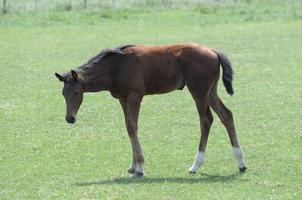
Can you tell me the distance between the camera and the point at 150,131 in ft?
51.0

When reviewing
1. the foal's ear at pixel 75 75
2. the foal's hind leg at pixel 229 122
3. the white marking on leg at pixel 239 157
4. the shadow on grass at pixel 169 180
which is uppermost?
the foal's ear at pixel 75 75

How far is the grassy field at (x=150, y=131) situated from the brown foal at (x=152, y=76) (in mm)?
636

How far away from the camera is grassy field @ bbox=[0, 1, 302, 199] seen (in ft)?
37.1

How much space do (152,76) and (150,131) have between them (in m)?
3.47

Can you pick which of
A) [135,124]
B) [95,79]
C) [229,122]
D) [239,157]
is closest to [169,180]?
[135,124]

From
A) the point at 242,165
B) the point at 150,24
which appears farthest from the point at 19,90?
the point at 150,24

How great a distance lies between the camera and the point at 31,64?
25453 mm

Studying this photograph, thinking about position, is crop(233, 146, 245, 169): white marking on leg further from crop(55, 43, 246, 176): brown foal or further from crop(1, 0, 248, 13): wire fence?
crop(1, 0, 248, 13): wire fence

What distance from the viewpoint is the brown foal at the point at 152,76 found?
12.0 metres

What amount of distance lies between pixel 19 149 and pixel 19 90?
264 inches

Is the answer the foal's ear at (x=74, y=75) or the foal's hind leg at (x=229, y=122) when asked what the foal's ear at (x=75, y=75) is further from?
the foal's hind leg at (x=229, y=122)

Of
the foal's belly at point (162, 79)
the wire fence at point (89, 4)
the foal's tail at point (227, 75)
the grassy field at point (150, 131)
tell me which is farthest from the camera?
the wire fence at point (89, 4)

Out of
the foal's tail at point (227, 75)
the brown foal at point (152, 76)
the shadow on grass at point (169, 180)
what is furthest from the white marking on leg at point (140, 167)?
the foal's tail at point (227, 75)

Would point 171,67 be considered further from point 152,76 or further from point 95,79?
point 95,79
